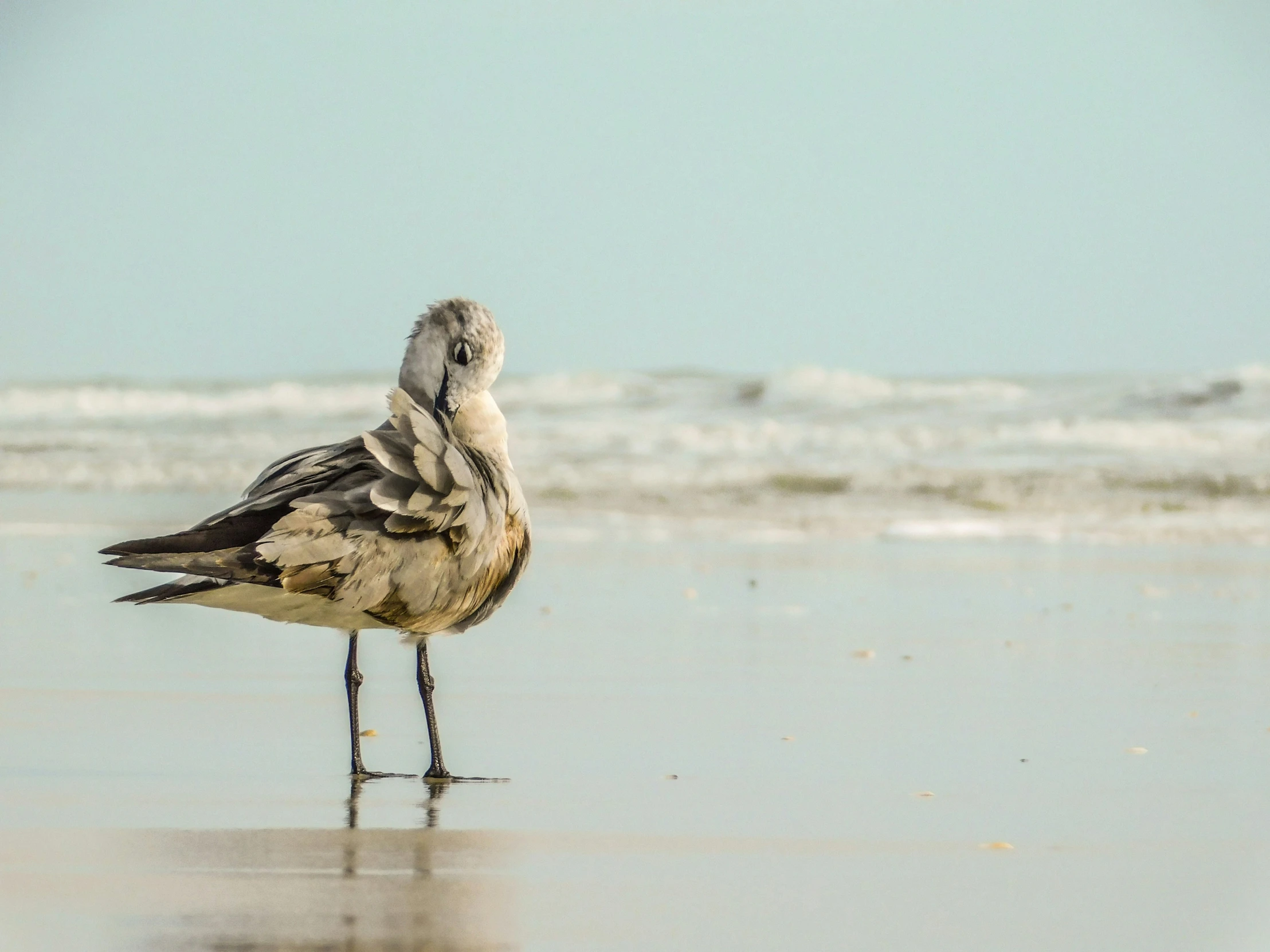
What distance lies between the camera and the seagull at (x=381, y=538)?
318 centimetres

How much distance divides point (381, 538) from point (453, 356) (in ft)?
2.42

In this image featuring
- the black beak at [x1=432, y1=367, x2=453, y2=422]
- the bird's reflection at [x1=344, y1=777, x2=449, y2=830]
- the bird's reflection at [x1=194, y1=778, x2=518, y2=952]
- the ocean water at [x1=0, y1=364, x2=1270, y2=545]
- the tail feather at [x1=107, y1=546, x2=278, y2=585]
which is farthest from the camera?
the ocean water at [x1=0, y1=364, x2=1270, y2=545]

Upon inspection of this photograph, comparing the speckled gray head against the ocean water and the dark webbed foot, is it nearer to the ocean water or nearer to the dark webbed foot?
the dark webbed foot

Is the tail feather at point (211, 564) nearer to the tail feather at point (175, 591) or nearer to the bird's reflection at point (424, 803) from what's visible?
the tail feather at point (175, 591)

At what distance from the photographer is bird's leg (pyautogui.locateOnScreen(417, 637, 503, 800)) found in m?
3.76

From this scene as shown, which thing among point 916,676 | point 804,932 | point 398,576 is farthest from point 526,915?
point 916,676

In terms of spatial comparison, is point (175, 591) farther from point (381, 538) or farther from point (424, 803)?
point (424, 803)

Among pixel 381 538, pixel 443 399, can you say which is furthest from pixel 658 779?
pixel 443 399

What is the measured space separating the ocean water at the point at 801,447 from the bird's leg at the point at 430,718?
6764 mm

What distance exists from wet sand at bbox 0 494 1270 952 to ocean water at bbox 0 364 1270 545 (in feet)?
15.2

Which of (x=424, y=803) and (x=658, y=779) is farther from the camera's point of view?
(x=658, y=779)

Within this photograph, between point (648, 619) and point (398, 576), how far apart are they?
130 inches

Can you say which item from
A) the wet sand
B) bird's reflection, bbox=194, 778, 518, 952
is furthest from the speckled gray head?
bird's reflection, bbox=194, 778, 518, 952

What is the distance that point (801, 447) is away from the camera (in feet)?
54.3
